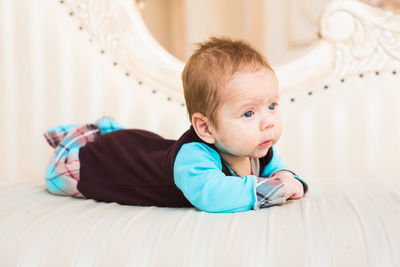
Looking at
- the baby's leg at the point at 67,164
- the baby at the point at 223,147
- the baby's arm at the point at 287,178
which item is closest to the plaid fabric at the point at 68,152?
the baby's leg at the point at 67,164

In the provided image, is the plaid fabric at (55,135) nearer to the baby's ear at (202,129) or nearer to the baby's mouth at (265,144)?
Result: the baby's ear at (202,129)

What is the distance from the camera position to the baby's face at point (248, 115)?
39.0 inches

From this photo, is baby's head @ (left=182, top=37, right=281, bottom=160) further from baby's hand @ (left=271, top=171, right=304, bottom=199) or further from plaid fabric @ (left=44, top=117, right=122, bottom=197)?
plaid fabric @ (left=44, top=117, right=122, bottom=197)

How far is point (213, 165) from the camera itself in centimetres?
102

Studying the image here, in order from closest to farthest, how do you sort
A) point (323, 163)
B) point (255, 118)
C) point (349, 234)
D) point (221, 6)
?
point (349, 234) → point (255, 118) → point (323, 163) → point (221, 6)

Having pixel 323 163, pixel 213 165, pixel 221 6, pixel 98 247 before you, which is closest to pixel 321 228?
pixel 213 165

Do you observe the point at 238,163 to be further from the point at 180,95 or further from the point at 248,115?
the point at 180,95

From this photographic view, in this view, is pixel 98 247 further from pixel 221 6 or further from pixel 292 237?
pixel 221 6

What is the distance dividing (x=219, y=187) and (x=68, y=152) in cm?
66

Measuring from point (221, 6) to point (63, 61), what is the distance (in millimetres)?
2110

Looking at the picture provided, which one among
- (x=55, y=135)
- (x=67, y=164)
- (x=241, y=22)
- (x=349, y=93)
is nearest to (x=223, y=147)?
(x=67, y=164)

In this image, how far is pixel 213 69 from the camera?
1.00 m

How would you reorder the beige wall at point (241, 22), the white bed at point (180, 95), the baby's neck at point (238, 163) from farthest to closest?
the beige wall at point (241, 22) < the white bed at point (180, 95) < the baby's neck at point (238, 163)

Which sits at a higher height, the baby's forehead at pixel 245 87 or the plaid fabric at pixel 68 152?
the baby's forehead at pixel 245 87
